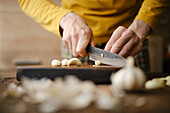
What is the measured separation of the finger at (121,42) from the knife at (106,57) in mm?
106

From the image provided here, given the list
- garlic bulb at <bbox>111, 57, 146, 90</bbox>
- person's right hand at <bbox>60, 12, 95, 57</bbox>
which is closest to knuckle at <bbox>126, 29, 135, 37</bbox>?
person's right hand at <bbox>60, 12, 95, 57</bbox>

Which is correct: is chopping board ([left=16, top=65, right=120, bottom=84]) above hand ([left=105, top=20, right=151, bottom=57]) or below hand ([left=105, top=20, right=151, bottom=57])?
below

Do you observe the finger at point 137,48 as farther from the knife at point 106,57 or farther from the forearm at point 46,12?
the forearm at point 46,12

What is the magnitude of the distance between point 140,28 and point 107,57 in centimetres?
29

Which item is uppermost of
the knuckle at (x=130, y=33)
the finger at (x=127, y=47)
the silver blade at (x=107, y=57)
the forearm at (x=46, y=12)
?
the forearm at (x=46, y=12)

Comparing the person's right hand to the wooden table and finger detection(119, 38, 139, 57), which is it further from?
→ the wooden table

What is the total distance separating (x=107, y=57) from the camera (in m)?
0.81

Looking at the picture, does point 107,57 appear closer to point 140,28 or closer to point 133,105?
point 140,28

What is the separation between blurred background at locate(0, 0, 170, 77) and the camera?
219 cm

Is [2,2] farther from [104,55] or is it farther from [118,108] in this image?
[118,108]

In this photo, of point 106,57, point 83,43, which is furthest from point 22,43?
point 106,57

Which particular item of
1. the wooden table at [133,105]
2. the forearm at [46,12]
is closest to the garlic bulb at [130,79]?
the wooden table at [133,105]

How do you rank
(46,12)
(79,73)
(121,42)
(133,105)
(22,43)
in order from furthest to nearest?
(22,43) → (46,12) → (121,42) → (79,73) → (133,105)

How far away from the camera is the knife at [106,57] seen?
758 millimetres
